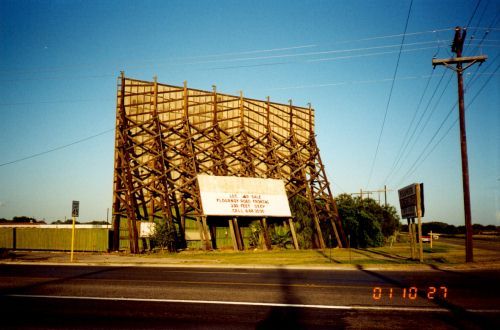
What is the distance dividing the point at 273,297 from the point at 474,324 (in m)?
4.54

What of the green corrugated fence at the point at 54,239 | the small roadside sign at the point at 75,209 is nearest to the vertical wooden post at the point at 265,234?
the green corrugated fence at the point at 54,239

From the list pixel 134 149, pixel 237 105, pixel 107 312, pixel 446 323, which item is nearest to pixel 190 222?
pixel 134 149

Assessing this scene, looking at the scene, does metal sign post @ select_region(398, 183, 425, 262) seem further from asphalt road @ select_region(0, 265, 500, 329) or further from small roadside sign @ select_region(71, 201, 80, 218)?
small roadside sign @ select_region(71, 201, 80, 218)

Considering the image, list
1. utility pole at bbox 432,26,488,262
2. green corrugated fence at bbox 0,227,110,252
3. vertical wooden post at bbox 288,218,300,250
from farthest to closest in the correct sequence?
vertical wooden post at bbox 288,218,300,250 → green corrugated fence at bbox 0,227,110,252 → utility pole at bbox 432,26,488,262

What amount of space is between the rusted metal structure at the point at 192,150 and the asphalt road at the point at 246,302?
560 inches

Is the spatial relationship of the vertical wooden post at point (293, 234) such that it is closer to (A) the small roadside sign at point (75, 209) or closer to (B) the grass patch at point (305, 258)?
(B) the grass patch at point (305, 258)

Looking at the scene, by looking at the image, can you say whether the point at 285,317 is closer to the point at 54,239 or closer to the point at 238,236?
the point at 238,236

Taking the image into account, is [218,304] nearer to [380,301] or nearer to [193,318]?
[193,318]
